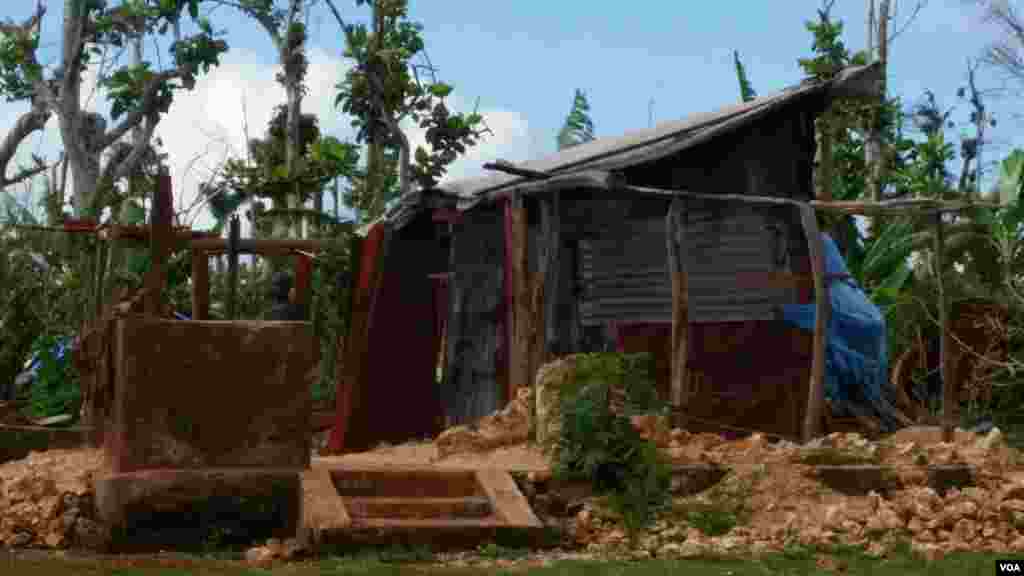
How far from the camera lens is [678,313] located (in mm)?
11461

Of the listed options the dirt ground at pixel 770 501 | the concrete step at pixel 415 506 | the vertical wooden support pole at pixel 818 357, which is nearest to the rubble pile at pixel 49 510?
the dirt ground at pixel 770 501

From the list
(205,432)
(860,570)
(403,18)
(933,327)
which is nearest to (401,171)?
(403,18)

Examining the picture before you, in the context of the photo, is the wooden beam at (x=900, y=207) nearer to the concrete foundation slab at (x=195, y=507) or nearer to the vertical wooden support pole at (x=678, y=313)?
the vertical wooden support pole at (x=678, y=313)

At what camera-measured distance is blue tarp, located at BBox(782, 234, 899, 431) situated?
45.8 feet

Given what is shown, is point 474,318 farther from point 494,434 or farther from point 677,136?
point 494,434

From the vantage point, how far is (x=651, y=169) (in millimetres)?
13836

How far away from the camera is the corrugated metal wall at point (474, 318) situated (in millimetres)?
14445

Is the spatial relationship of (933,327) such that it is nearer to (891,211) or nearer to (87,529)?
(891,211)

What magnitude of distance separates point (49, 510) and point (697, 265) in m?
6.36

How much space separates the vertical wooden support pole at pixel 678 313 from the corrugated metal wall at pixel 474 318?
287 cm

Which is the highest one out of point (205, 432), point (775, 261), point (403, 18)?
point (403, 18)

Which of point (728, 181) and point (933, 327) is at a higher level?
point (728, 181)

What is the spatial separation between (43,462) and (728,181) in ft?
22.5

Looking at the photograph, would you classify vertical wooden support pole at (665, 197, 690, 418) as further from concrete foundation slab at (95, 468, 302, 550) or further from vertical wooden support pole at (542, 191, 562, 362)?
concrete foundation slab at (95, 468, 302, 550)
